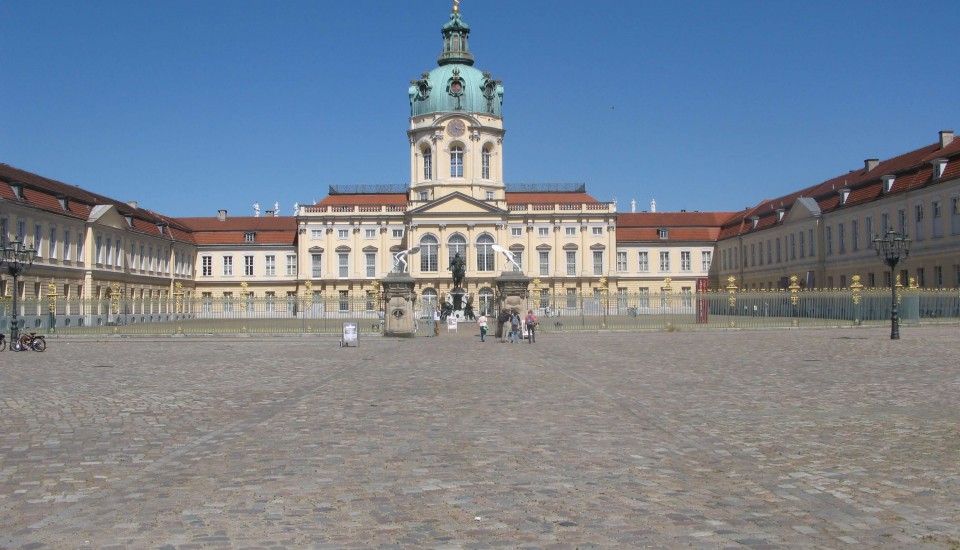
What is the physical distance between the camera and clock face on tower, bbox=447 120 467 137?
273 feet

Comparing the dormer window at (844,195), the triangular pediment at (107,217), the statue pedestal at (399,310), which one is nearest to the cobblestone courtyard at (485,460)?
the statue pedestal at (399,310)

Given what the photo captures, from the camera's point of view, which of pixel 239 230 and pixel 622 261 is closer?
pixel 622 261

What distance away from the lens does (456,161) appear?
8438cm

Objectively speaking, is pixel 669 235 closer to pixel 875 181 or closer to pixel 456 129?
pixel 456 129

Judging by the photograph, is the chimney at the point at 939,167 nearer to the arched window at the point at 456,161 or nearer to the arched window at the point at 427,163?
the arched window at the point at 456,161

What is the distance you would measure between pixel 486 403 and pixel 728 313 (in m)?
33.7

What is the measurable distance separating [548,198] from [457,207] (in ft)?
42.5

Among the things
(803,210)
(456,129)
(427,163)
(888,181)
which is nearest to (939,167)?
(888,181)

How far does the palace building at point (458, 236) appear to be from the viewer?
226ft

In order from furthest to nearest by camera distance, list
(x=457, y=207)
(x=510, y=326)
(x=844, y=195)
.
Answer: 1. (x=457, y=207)
2. (x=844, y=195)
3. (x=510, y=326)

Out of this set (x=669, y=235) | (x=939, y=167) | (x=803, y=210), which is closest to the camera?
(x=939, y=167)

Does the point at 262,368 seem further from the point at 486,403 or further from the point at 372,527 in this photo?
the point at 372,527

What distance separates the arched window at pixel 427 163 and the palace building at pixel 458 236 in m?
0.11

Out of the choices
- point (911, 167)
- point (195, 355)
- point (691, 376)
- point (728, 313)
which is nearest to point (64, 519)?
point (691, 376)
